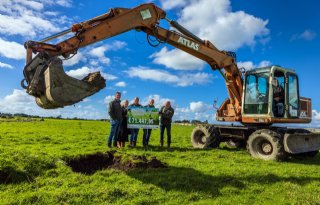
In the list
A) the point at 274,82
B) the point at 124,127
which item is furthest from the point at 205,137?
the point at 274,82

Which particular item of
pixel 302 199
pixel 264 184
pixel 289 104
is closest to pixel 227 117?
pixel 289 104

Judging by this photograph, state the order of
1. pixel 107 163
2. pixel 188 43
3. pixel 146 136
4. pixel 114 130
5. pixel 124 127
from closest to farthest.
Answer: pixel 107 163 → pixel 188 43 → pixel 114 130 → pixel 124 127 → pixel 146 136

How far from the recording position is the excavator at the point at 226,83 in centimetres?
744

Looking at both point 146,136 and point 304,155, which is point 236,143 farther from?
point 146,136

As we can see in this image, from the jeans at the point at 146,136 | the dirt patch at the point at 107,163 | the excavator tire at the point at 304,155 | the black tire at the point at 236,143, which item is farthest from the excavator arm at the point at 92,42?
the jeans at the point at 146,136

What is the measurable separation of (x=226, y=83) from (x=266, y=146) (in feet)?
11.7

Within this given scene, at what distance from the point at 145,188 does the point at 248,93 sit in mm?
7862

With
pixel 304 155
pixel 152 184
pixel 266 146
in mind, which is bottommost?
pixel 152 184

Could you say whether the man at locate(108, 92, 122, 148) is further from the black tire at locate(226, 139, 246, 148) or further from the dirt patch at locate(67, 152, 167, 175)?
the black tire at locate(226, 139, 246, 148)

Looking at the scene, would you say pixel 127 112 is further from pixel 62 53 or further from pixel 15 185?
pixel 15 185

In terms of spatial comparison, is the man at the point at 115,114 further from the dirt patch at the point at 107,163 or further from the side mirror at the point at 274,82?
the side mirror at the point at 274,82

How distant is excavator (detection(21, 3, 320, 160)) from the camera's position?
7.44 m

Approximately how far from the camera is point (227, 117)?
49.4 feet

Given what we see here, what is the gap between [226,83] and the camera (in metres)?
14.7
